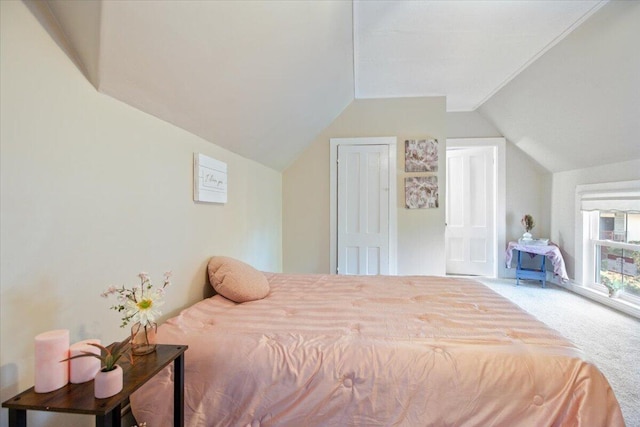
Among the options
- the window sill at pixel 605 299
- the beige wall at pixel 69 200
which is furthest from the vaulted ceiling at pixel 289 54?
the window sill at pixel 605 299

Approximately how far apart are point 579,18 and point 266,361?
313 centimetres

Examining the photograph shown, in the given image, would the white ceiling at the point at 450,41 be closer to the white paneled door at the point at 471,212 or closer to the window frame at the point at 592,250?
the white paneled door at the point at 471,212

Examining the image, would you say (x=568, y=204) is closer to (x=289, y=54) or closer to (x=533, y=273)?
(x=533, y=273)

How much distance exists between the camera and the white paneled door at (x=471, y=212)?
14.9 feet

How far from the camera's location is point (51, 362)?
0.78m

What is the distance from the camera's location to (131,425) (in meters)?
1.20

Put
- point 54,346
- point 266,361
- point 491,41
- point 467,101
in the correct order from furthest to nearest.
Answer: point 467,101 → point 491,41 → point 266,361 → point 54,346

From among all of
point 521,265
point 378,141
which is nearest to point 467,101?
point 378,141

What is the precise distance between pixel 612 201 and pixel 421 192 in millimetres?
2086

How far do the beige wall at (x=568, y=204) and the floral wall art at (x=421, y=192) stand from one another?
1.94 meters

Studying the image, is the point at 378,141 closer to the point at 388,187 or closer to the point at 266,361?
the point at 388,187

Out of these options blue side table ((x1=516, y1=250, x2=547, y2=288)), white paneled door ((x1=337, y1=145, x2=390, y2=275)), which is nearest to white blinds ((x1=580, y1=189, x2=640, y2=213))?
blue side table ((x1=516, y1=250, x2=547, y2=288))

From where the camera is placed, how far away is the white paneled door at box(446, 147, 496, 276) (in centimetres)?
453

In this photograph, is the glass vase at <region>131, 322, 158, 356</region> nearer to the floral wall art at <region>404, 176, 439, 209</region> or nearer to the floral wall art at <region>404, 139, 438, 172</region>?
the floral wall art at <region>404, 176, 439, 209</region>
